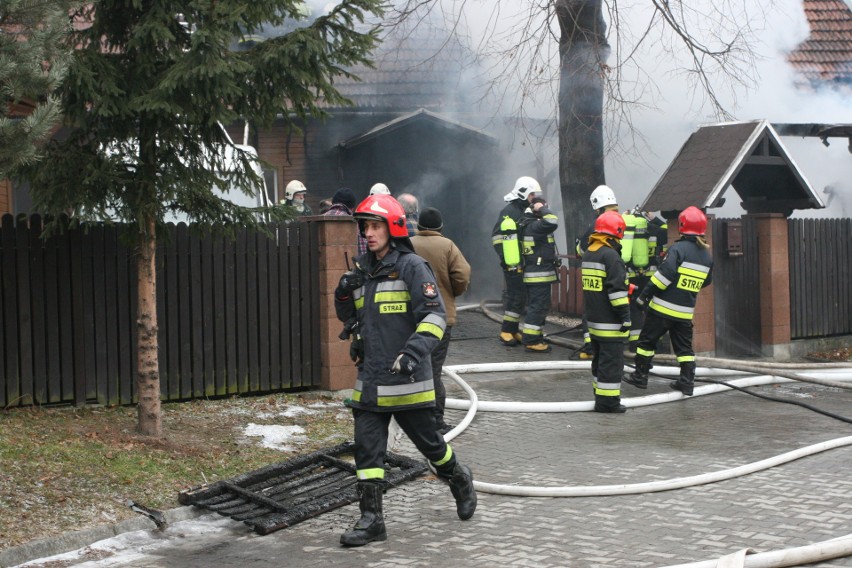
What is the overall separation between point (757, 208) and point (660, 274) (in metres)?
4.94

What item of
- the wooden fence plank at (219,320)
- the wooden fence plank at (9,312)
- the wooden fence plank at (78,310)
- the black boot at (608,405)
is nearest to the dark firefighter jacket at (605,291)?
the black boot at (608,405)

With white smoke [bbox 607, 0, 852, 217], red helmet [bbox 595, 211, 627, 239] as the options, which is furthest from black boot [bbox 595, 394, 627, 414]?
white smoke [bbox 607, 0, 852, 217]

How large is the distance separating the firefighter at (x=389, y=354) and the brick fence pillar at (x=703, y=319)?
7.07 metres

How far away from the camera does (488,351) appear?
12.7m

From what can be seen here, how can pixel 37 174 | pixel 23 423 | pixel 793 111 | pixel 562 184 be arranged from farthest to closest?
pixel 793 111, pixel 562 184, pixel 23 423, pixel 37 174

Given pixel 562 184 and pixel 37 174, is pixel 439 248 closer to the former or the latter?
pixel 37 174

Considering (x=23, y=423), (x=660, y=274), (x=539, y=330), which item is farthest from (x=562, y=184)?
(x=23, y=423)

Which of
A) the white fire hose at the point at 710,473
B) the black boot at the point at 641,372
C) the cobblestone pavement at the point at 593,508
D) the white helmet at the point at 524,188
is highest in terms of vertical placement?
the white helmet at the point at 524,188

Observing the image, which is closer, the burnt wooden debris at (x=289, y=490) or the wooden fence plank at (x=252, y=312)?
the burnt wooden debris at (x=289, y=490)

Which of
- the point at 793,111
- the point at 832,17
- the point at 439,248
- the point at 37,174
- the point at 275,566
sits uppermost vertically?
the point at 832,17

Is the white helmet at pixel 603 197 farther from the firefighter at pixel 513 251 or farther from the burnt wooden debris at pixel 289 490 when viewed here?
the burnt wooden debris at pixel 289 490

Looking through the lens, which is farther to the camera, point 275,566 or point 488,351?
point 488,351

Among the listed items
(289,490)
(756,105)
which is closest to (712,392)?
(289,490)

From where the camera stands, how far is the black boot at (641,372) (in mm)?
10359
